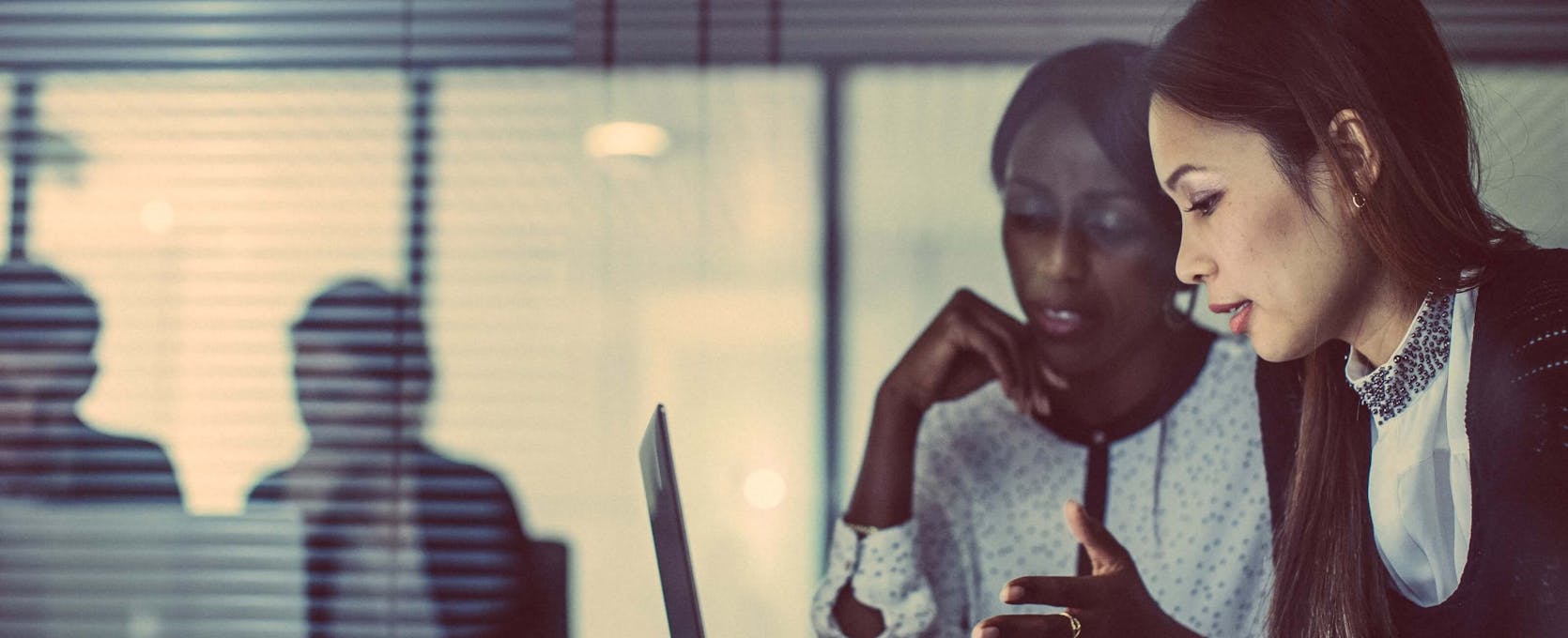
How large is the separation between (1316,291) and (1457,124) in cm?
21

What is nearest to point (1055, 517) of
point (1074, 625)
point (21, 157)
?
point (1074, 625)

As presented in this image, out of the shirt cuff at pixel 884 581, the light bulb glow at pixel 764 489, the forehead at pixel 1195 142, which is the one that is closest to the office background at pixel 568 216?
the light bulb glow at pixel 764 489

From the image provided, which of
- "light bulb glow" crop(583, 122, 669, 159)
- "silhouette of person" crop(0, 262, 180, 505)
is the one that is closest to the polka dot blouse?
"light bulb glow" crop(583, 122, 669, 159)

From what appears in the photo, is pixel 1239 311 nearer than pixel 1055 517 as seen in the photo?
Yes

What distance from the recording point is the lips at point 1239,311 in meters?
1.19

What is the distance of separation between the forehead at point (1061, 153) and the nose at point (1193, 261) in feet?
1.26

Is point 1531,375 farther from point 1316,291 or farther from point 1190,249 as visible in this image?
point 1190,249

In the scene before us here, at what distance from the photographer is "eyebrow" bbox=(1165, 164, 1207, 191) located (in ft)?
3.96

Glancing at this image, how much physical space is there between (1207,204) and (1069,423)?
0.51 metres

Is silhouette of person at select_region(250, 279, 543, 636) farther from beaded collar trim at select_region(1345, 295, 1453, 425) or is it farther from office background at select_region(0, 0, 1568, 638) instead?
beaded collar trim at select_region(1345, 295, 1453, 425)

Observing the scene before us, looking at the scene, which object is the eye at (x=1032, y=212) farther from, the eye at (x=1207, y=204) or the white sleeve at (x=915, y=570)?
the eye at (x=1207, y=204)

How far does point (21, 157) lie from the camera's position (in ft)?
7.06

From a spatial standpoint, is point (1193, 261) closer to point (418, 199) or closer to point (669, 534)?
point (669, 534)

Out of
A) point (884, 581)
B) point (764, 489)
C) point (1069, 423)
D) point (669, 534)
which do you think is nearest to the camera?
point (669, 534)
